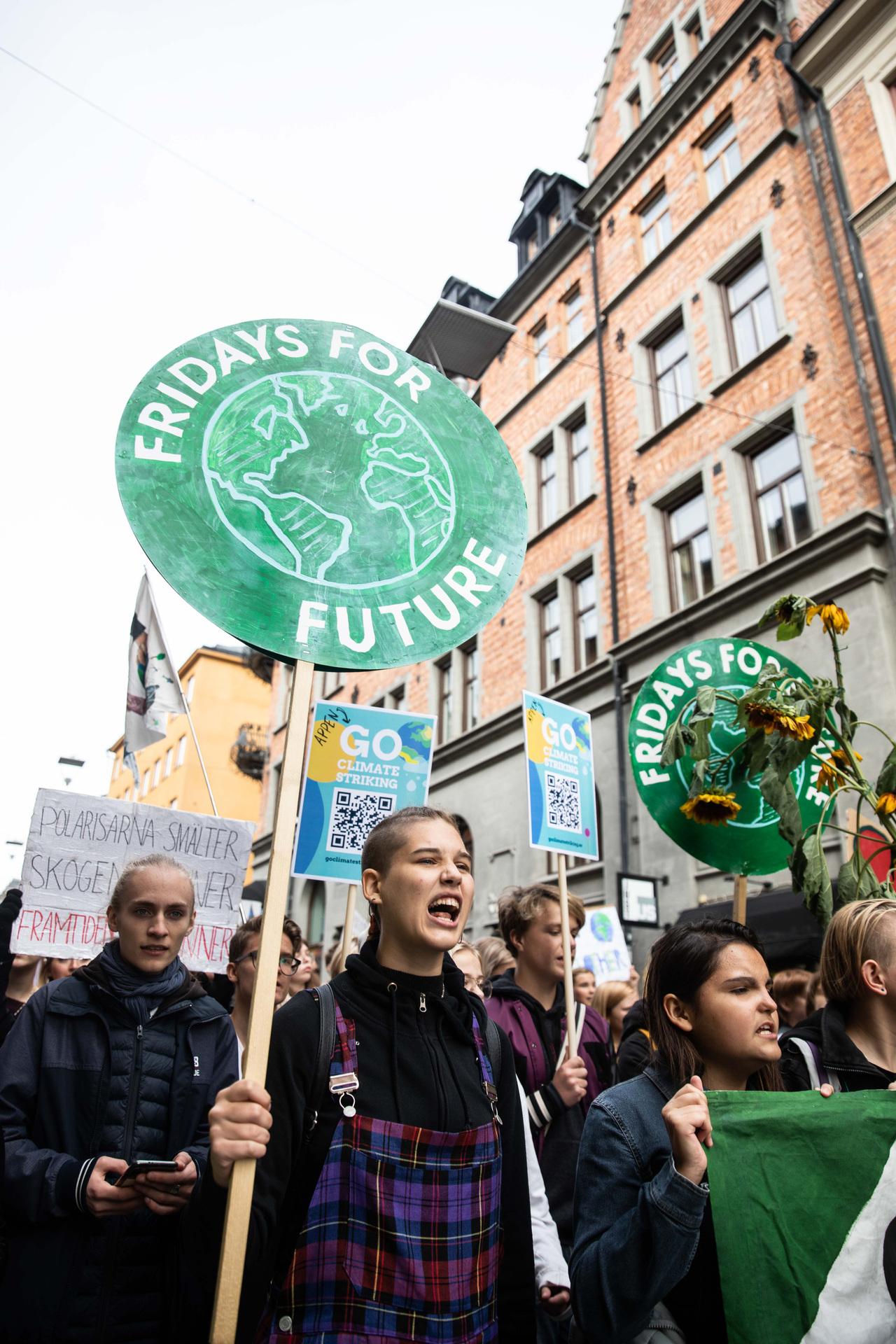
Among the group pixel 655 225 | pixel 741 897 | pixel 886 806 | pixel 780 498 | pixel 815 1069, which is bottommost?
pixel 815 1069

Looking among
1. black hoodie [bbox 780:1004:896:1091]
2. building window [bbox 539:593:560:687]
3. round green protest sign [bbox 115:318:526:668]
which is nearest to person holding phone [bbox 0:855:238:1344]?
round green protest sign [bbox 115:318:526:668]

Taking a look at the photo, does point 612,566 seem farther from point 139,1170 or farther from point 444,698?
point 139,1170

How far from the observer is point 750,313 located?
13586mm

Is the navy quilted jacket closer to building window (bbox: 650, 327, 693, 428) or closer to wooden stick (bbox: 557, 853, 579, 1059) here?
wooden stick (bbox: 557, 853, 579, 1059)

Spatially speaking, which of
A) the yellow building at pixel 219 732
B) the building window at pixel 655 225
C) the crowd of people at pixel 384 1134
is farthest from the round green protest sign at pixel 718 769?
the yellow building at pixel 219 732

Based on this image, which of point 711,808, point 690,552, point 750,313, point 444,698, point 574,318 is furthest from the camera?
point 444,698

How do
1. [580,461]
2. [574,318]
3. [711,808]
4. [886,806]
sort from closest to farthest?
[886,806] → [711,808] → [580,461] → [574,318]

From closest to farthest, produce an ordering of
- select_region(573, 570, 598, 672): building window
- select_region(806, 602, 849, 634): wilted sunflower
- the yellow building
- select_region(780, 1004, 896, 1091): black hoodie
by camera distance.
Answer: select_region(780, 1004, 896, 1091): black hoodie
select_region(806, 602, 849, 634): wilted sunflower
select_region(573, 570, 598, 672): building window
the yellow building

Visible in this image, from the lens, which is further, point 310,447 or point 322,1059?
point 310,447

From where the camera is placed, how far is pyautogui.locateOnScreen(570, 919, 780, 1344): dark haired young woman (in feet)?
5.86

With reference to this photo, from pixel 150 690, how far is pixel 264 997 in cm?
506

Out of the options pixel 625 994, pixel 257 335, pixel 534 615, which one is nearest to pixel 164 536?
pixel 257 335

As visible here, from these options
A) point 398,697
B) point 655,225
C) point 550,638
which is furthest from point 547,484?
point 398,697

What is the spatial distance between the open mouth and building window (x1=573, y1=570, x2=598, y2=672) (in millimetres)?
13373
